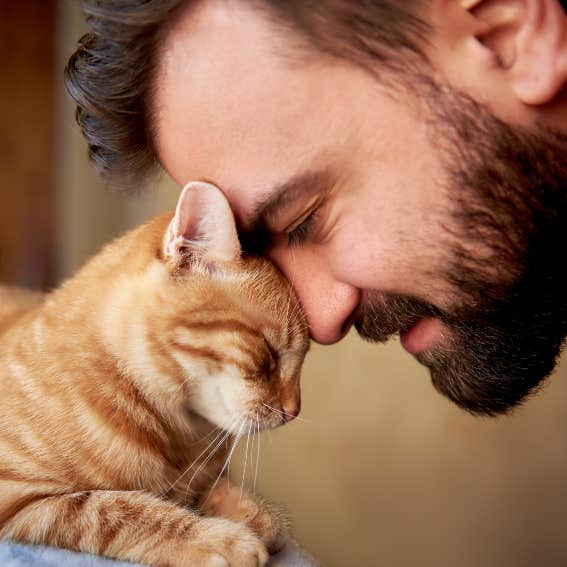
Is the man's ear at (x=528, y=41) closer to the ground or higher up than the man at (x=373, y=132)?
higher up

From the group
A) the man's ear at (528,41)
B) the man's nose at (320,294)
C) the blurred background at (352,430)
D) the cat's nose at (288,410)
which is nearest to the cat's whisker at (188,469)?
the cat's nose at (288,410)

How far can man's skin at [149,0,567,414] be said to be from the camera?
2.79 feet

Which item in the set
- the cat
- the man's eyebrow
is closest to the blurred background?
the cat

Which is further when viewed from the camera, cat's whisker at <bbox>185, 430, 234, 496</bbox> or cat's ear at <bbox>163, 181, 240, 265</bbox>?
cat's whisker at <bbox>185, 430, 234, 496</bbox>

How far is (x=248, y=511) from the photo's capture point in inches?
39.9

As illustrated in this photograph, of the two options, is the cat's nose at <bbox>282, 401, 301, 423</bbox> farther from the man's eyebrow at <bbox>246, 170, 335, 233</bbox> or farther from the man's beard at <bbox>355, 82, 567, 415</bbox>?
the man's eyebrow at <bbox>246, 170, 335, 233</bbox>

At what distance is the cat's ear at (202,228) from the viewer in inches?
35.4

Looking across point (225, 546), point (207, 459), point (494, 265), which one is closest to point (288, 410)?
point (207, 459)

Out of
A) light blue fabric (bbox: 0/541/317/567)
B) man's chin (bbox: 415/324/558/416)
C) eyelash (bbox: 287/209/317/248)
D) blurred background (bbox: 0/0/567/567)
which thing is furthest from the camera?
blurred background (bbox: 0/0/567/567)

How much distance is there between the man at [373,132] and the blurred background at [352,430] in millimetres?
1019

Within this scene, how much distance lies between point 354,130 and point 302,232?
17 cm

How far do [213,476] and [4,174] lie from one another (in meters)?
1.96

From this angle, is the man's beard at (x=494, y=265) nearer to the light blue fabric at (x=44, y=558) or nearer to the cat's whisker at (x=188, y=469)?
the cat's whisker at (x=188, y=469)

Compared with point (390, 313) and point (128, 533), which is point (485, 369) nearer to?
point (390, 313)
